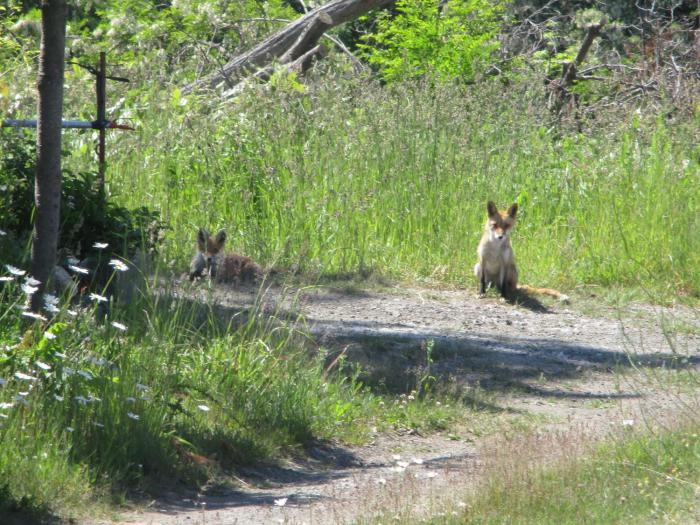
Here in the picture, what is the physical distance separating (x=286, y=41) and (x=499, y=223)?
18.3ft

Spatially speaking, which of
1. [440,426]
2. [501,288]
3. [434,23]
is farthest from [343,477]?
[434,23]

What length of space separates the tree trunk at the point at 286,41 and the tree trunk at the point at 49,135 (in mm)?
8482

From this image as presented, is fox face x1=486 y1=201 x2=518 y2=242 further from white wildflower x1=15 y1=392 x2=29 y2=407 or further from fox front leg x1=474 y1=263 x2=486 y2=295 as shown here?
white wildflower x1=15 y1=392 x2=29 y2=407

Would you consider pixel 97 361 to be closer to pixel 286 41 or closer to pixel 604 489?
pixel 604 489

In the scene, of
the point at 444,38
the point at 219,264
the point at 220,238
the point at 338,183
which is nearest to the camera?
the point at 219,264

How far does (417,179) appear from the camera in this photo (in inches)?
498

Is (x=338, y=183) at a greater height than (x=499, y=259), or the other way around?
(x=338, y=183)

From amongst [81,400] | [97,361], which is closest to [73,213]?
[97,361]

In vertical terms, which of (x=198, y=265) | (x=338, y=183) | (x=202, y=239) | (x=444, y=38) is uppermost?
(x=444, y=38)

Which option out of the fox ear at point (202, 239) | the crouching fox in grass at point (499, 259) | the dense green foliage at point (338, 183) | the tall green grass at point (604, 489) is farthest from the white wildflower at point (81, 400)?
the crouching fox in grass at point (499, 259)

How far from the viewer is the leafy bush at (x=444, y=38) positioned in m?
17.8

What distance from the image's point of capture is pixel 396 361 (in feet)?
27.2

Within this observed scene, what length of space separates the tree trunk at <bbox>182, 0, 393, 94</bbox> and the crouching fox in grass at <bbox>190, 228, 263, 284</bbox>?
445 cm

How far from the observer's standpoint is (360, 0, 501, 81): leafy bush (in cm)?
1777
